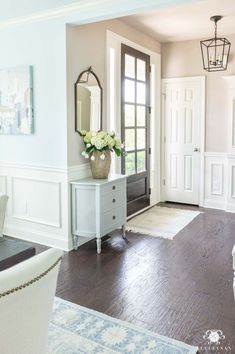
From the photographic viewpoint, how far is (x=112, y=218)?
3928mm

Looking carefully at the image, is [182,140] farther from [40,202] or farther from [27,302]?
[27,302]

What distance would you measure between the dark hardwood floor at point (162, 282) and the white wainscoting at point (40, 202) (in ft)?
1.25

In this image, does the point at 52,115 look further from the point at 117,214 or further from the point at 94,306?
the point at 94,306

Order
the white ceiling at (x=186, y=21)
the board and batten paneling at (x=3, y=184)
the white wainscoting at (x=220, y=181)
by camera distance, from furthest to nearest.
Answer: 1. the white wainscoting at (x=220, y=181)
2. the board and batten paneling at (x=3, y=184)
3. the white ceiling at (x=186, y=21)

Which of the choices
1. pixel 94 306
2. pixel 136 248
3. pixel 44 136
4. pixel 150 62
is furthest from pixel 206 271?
pixel 150 62

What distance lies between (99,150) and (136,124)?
1.46 m

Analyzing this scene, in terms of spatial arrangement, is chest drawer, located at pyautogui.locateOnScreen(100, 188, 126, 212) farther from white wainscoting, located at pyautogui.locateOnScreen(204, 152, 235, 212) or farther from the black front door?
white wainscoting, located at pyautogui.locateOnScreen(204, 152, 235, 212)

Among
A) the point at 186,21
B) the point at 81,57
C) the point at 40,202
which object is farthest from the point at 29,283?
the point at 186,21

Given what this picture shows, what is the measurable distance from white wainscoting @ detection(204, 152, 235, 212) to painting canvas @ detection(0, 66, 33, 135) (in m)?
3.06

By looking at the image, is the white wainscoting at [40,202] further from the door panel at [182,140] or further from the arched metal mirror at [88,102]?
the door panel at [182,140]

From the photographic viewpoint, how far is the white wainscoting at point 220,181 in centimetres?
550

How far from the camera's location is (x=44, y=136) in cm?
388

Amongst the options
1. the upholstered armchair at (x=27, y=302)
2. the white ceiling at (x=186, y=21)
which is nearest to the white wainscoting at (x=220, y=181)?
the white ceiling at (x=186, y=21)

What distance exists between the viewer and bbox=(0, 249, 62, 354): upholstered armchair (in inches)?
39.6
